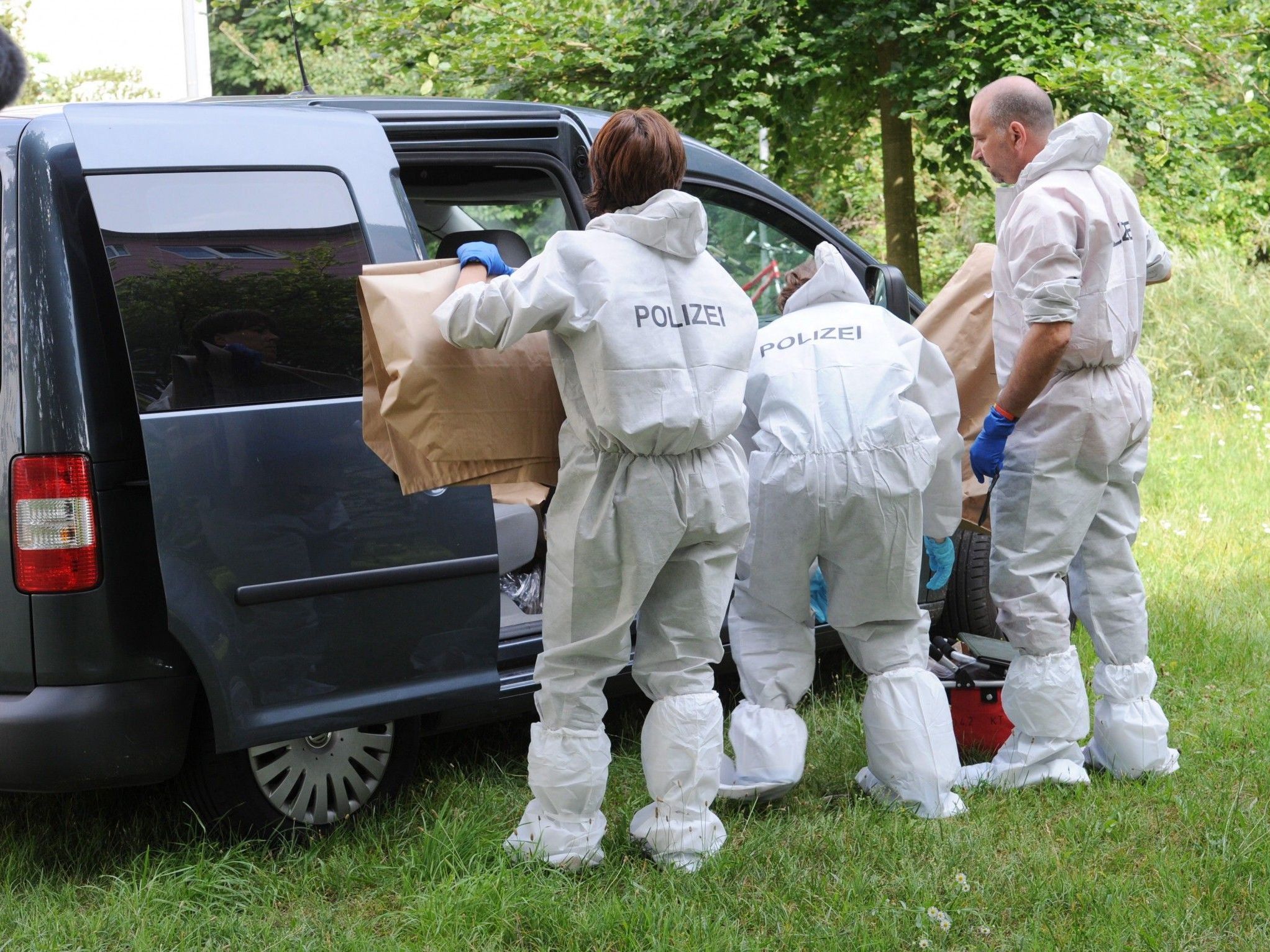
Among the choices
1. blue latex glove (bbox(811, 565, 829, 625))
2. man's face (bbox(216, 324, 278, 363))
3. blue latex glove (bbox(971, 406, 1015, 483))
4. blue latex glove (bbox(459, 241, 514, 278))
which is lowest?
blue latex glove (bbox(811, 565, 829, 625))

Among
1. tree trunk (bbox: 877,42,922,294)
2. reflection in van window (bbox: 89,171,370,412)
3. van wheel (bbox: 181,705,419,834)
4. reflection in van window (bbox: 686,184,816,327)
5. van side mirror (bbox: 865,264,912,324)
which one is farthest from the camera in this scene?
tree trunk (bbox: 877,42,922,294)

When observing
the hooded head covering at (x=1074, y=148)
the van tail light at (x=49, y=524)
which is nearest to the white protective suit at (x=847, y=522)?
the hooded head covering at (x=1074, y=148)

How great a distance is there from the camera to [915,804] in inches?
138

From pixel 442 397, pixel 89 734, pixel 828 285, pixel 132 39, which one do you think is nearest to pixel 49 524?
pixel 89 734

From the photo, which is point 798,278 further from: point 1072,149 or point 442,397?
point 442,397

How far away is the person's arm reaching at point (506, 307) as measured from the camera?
2.80m

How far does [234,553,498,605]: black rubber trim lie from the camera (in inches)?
119

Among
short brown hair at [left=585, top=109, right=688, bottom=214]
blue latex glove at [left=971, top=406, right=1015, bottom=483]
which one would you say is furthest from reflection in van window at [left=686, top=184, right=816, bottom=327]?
short brown hair at [left=585, top=109, right=688, bottom=214]

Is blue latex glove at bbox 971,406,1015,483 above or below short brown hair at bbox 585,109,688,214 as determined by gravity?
below

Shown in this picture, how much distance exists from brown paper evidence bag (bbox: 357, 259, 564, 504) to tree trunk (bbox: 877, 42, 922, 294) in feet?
18.6

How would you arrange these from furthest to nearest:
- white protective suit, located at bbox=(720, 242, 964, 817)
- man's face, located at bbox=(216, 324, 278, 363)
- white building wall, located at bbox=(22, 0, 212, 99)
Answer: white building wall, located at bbox=(22, 0, 212, 99) < white protective suit, located at bbox=(720, 242, 964, 817) < man's face, located at bbox=(216, 324, 278, 363)

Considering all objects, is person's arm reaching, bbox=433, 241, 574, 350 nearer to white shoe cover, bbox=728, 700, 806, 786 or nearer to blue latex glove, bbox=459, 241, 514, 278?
blue latex glove, bbox=459, 241, 514, 278

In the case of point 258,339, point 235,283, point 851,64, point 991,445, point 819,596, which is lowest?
point 819,596

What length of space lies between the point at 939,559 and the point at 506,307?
1732mm
